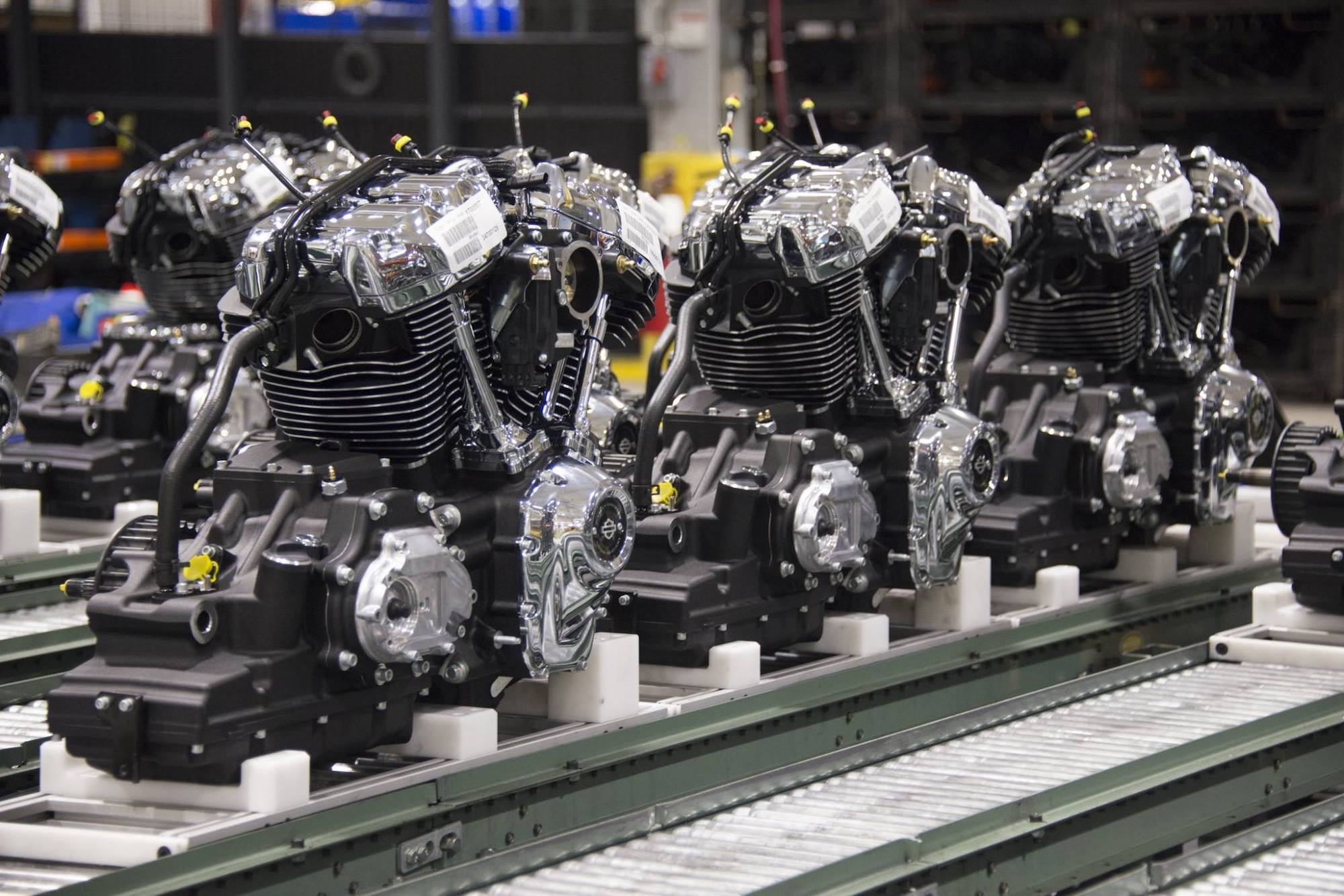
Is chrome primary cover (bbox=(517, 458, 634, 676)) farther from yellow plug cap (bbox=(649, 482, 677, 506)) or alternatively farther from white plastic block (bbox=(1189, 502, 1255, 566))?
white plastic block (bbox=(1189, 502, 1255, 566))

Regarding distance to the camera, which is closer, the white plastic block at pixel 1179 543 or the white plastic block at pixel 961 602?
the white plastic block at pixel 961 602

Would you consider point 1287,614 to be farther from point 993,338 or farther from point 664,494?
point 664,494

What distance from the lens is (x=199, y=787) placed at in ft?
13.8

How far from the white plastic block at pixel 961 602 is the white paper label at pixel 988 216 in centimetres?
104

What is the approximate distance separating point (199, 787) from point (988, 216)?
129 inches

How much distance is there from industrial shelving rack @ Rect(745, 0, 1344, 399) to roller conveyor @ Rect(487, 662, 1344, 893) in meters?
6.40

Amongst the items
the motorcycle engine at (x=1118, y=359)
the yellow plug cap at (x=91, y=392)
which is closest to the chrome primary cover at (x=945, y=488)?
the motorcycle engine at (x=1118, y=359)

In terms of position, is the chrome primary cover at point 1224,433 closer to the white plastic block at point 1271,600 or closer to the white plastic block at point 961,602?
the white plastic block at point 1271,600

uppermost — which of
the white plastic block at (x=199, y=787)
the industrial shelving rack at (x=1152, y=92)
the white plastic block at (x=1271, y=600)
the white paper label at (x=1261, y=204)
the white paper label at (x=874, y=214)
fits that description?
the industrial shelving rack at (x=1152, y=92)

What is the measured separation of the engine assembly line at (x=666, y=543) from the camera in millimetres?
4297

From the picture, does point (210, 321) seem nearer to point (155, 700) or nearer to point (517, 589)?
point (517, 589)

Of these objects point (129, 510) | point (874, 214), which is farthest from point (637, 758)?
point (129, 510)

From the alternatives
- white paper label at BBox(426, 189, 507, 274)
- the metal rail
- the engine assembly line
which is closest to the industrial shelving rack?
the engine assembly line

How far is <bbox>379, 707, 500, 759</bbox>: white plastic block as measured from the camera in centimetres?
466
